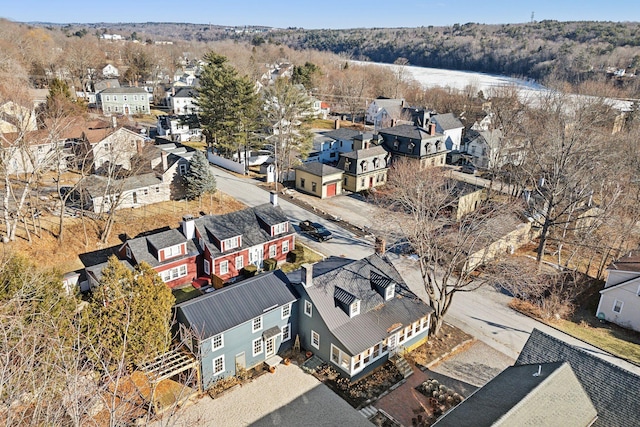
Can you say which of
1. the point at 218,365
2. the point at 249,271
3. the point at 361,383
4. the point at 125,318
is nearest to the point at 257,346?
the point at 218,365

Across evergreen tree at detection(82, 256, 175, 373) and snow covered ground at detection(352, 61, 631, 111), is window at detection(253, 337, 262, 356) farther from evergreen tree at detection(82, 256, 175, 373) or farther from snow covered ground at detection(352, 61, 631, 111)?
snow covered ground at detection(352, 61, 631, 111)

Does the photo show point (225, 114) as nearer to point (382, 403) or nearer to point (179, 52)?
point (382, 403)

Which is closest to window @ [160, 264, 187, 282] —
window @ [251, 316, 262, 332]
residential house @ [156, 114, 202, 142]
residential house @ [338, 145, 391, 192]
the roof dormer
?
window @ [251, 316, 262, 332]

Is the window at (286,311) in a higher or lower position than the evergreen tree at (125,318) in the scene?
lower

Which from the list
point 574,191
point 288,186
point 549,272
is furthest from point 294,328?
point 288,186

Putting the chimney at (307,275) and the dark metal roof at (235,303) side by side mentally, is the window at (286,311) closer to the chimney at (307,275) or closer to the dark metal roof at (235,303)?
the dark metal roof at (235,303)

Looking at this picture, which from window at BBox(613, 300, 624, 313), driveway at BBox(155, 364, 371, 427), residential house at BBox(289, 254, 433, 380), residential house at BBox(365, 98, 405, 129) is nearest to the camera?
driveway at BBox(155, 364, 371, 427)

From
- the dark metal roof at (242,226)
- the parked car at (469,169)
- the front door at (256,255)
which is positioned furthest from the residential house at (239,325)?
the parked car at (469,169)
